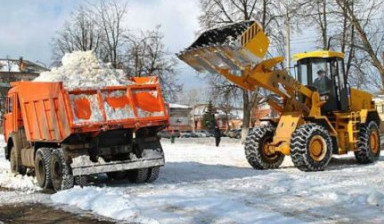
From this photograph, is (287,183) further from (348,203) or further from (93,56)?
(93,56)

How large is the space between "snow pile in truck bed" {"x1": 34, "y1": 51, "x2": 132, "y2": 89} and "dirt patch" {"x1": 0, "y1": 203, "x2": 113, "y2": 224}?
2818 millimetres

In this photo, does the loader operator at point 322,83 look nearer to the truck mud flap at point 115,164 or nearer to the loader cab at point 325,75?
the loader cab at point 325,75

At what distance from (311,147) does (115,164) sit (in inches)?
202

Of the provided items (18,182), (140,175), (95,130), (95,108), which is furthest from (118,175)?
(95,108)

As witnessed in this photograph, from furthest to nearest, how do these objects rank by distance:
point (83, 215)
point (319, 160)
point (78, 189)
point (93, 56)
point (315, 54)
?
point (315, 54)
point (319, 160)
point (93, 56)
point (78, 189)
point (83, 215)

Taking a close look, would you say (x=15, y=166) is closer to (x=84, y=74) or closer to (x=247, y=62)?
(x=84, y=74)

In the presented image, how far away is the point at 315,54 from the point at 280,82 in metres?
2.07

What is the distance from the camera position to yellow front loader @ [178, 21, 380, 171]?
13938 mm

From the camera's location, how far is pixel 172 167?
16906 mm

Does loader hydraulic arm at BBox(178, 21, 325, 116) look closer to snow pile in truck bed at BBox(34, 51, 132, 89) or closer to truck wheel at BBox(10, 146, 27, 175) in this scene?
snow pile in truck bed at BBox(34, 51, 132, 89)

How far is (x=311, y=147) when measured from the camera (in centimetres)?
1470

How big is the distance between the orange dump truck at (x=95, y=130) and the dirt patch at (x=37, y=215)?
5.75 feet

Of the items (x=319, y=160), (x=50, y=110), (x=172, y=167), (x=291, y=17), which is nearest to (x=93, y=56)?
(x=50, y=110)

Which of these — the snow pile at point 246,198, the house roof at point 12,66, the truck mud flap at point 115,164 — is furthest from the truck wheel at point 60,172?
the house roof at point 12,66
